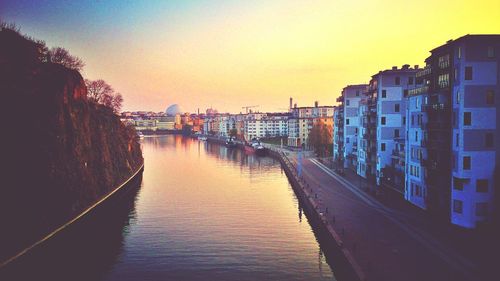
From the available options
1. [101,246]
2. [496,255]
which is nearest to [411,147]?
[496,255]

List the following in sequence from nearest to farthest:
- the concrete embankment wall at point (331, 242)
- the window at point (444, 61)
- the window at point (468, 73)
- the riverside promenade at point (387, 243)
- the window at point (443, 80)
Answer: the riverside promenade at point (387, 243)
the concrete embankment wall at point (331, 242)
the window at point (468, 73)
the window at point (444, 61)
the window at point (443, 80)

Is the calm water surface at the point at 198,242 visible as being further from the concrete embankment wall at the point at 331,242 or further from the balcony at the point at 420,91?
the balcony at the point at 420,91

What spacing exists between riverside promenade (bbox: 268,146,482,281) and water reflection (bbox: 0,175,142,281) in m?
18.8

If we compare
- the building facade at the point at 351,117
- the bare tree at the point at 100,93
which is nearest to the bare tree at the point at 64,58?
the bare tree at the point at 100,93

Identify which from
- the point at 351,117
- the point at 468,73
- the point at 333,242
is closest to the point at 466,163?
the point at 468,73

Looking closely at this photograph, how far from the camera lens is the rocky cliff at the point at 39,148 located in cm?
3419

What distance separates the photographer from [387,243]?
2953 cm

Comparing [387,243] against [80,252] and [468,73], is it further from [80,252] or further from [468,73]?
[80,252]

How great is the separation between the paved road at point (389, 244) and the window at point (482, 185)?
217 inches

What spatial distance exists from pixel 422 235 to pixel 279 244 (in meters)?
11.8

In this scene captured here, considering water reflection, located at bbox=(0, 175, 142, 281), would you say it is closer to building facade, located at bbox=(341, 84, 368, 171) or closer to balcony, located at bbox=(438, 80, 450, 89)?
balcony, located at bbox=(438, 80, 450, 89)

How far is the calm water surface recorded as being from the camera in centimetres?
3008

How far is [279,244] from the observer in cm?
3619

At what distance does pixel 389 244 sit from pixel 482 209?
914cm
